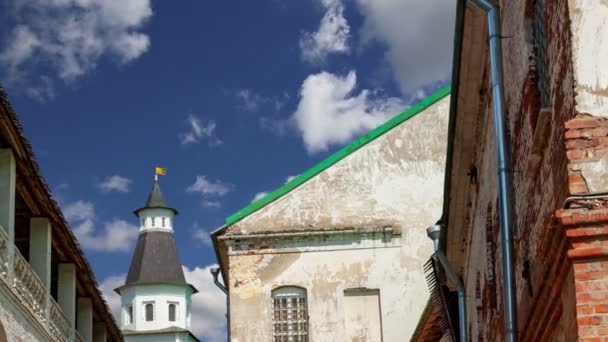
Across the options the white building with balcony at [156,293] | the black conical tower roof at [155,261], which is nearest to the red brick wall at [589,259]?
the white building with balcony at [156,293]

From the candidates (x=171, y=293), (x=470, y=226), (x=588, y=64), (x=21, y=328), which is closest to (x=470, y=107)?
(x=470, y=226)

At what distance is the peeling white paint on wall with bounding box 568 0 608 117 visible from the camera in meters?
6.93

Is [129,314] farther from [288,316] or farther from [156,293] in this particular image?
[288,316]

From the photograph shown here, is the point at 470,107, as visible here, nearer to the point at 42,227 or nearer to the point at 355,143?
the point at 42,227

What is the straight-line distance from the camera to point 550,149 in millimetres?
7730

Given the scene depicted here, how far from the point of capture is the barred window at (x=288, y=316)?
89.2 ft

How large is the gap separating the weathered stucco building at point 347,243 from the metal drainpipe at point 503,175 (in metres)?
17.9

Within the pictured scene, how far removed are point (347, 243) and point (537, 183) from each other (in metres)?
19.4

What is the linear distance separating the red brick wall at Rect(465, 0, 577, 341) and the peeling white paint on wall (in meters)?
0.07

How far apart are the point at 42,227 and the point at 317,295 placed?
11301mm

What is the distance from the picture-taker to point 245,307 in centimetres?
2716

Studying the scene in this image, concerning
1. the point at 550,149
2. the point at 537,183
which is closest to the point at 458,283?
the point at 537,183

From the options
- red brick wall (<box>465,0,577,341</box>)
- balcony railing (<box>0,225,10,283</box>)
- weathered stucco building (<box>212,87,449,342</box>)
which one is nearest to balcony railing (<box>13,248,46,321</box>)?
balcony railing (<box>0,225,10,283</box>)

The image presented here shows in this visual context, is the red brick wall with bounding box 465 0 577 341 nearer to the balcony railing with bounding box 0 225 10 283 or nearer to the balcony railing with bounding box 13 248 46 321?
the balcony railing with bounding box 0 225 10 283
